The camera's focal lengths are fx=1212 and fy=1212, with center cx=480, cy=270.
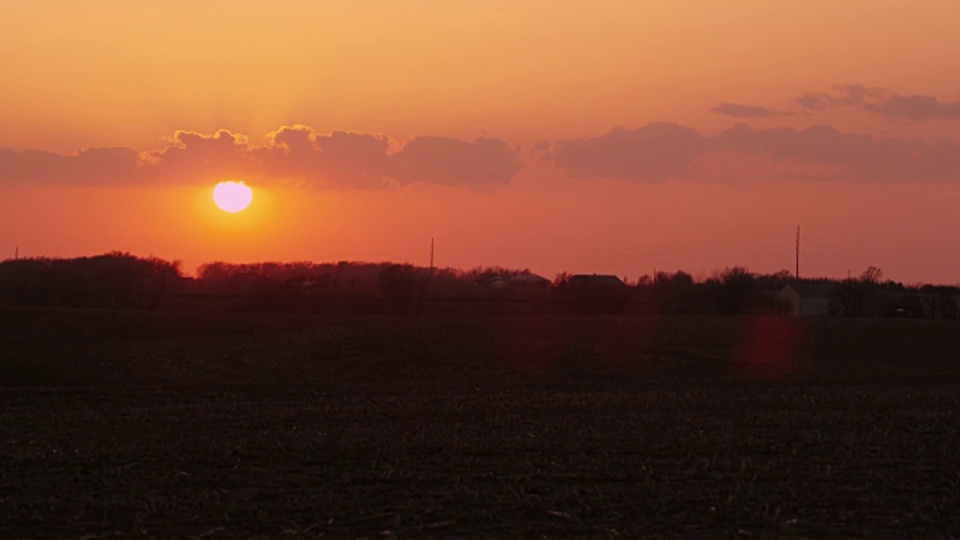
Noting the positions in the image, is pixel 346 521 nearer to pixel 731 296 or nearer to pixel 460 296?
pixel 731 296

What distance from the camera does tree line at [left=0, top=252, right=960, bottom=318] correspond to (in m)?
83.6

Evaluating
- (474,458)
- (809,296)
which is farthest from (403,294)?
(474,458)

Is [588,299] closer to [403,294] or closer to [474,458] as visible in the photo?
[403,294]

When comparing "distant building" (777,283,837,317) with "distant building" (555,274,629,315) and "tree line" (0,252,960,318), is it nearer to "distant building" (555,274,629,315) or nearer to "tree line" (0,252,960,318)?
"tree line" (0,252,960,318)

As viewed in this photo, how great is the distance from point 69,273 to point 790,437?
7769cm

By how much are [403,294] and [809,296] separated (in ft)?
164

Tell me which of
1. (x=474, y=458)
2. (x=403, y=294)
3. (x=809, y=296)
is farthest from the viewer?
(x=809, y=296)

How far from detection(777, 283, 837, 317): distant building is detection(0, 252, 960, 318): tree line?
184 cm

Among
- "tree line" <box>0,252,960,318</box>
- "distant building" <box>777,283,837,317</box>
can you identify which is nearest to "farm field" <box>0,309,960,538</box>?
"tree line" <box>0,252,960,318</box>

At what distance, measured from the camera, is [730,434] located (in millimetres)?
18547

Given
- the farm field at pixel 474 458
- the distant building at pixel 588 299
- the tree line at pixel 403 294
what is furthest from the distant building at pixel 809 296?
the farm field at pixel 474 458

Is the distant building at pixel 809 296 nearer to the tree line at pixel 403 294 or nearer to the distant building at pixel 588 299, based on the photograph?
the tree line at pixel 403 294

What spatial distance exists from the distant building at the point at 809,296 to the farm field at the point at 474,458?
76.2 metres

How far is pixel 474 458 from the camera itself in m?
15.7
